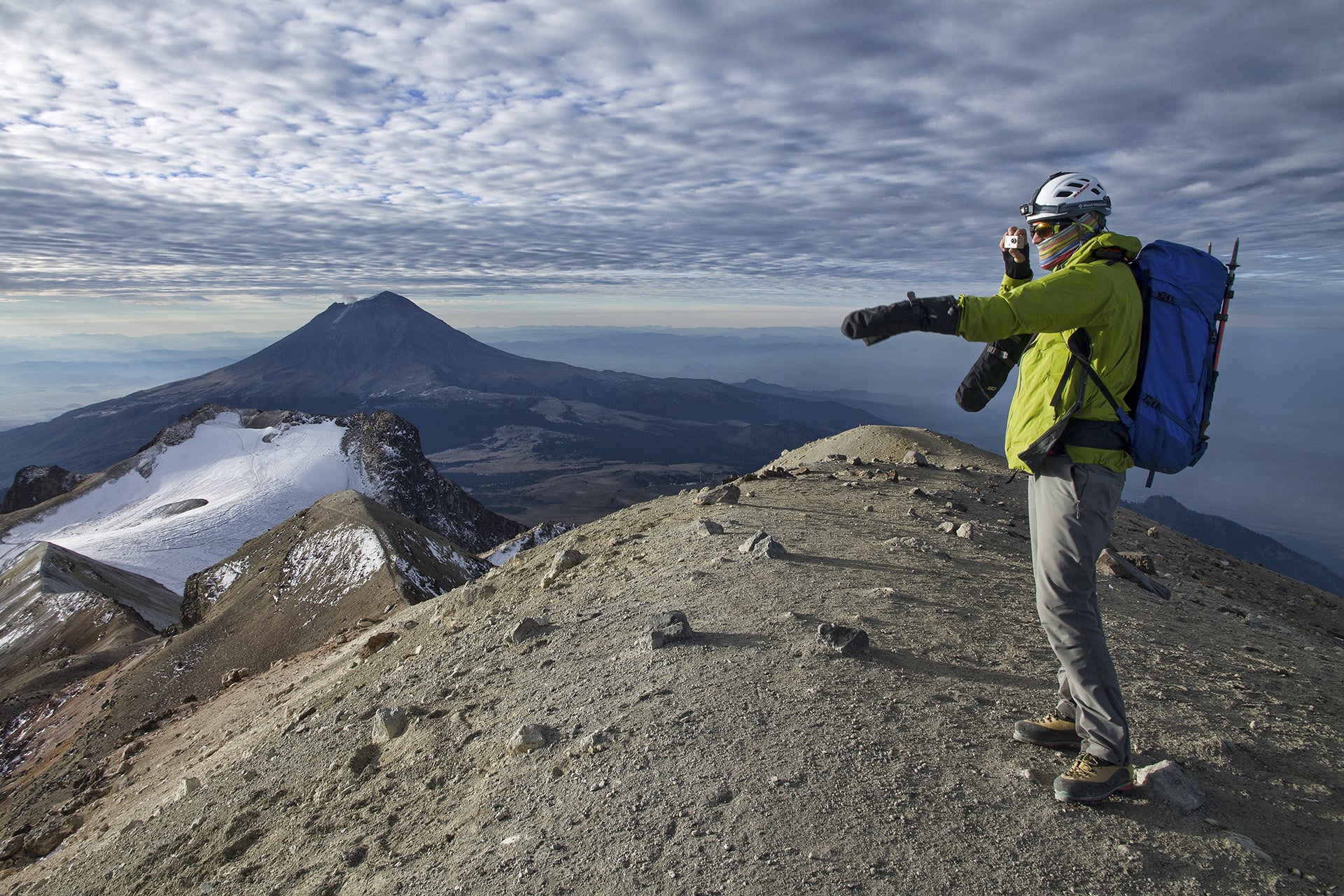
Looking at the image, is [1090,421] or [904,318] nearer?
[904,318]

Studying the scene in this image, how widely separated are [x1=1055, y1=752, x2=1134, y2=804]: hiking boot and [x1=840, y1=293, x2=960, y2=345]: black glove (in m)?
2.51

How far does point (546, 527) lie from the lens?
177ft

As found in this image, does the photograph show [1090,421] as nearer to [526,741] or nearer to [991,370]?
[991,370]

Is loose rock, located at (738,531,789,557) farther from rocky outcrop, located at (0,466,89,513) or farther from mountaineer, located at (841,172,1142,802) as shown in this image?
rocky outcrop, located at (0,466,89,513)

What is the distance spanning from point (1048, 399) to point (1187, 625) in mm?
4790

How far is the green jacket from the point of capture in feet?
12.0

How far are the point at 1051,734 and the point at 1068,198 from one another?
323 cm

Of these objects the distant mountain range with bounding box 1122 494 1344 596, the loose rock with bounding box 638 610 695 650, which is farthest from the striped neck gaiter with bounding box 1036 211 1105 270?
the distant mountain range with bounding box 1122 494 1344 596

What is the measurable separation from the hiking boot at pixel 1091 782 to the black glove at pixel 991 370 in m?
2.19

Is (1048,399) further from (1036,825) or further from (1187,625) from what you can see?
(1187,625)

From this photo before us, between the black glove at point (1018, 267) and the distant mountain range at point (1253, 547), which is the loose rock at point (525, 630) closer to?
the black glove at point (1018, 267)

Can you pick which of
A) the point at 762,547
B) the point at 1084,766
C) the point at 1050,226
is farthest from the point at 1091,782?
the point at 762,547

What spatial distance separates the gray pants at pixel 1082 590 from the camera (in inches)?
155

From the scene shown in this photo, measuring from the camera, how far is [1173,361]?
3.82 meters
